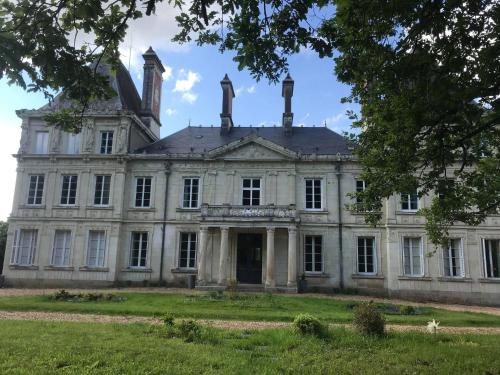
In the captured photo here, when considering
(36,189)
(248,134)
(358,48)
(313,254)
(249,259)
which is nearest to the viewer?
(358,48)

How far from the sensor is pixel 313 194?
2498cm

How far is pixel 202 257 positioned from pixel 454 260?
13465mm

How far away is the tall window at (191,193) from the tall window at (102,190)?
456 centimetres

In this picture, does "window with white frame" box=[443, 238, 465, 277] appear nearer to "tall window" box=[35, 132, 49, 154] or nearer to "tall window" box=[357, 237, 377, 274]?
"tall window" box=[357, 237, 377, 274]

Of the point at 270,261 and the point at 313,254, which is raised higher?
the point at 313,254

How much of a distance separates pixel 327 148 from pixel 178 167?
8986 mm

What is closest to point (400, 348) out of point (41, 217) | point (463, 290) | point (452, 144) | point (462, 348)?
point (462, 348)

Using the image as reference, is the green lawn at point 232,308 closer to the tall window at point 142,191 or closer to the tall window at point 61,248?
the tall window at point 61,248

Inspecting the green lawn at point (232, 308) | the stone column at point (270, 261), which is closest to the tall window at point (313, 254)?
the stone column at point (270, 261)

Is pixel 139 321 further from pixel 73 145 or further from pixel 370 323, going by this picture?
pixel 73 145

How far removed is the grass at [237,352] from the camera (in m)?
6.62

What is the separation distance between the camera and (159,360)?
6.91 m

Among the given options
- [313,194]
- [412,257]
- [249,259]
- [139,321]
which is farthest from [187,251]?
[139,321]

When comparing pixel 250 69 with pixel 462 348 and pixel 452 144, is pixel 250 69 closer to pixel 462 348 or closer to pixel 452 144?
pixel 452 144
